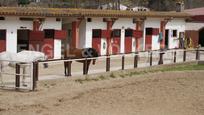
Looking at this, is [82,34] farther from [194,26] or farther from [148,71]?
[194,26]

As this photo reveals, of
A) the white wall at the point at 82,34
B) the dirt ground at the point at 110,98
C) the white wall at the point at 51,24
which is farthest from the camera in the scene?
the white wall at the point at 82,34

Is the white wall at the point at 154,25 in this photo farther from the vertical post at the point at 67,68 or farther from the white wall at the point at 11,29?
the vertical post at the point at 67,68

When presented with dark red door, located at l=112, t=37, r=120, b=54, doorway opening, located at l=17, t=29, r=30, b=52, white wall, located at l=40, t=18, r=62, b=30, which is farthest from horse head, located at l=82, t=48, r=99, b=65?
dark red door, located at l=112, t=37, r=120, b=54

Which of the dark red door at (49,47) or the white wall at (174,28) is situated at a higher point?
the white wall at (174,28)

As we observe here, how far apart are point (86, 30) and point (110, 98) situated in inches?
522

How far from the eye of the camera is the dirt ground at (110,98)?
45.2ft

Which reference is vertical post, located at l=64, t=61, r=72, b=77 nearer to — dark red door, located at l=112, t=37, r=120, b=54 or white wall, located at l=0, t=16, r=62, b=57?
white wall, located at l=0, t=16, r=62, b=57

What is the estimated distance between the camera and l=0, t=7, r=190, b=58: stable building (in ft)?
80.9

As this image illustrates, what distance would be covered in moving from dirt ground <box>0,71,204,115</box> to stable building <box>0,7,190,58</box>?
6360 mm

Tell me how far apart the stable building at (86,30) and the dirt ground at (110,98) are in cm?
636

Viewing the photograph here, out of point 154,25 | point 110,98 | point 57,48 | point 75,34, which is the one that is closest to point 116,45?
point 75,34

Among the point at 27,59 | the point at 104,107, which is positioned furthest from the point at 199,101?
the point at 27,59

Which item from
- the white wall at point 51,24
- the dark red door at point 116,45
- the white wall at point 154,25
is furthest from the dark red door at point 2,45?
the white wall at point 154,25

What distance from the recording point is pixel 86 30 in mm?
28734
